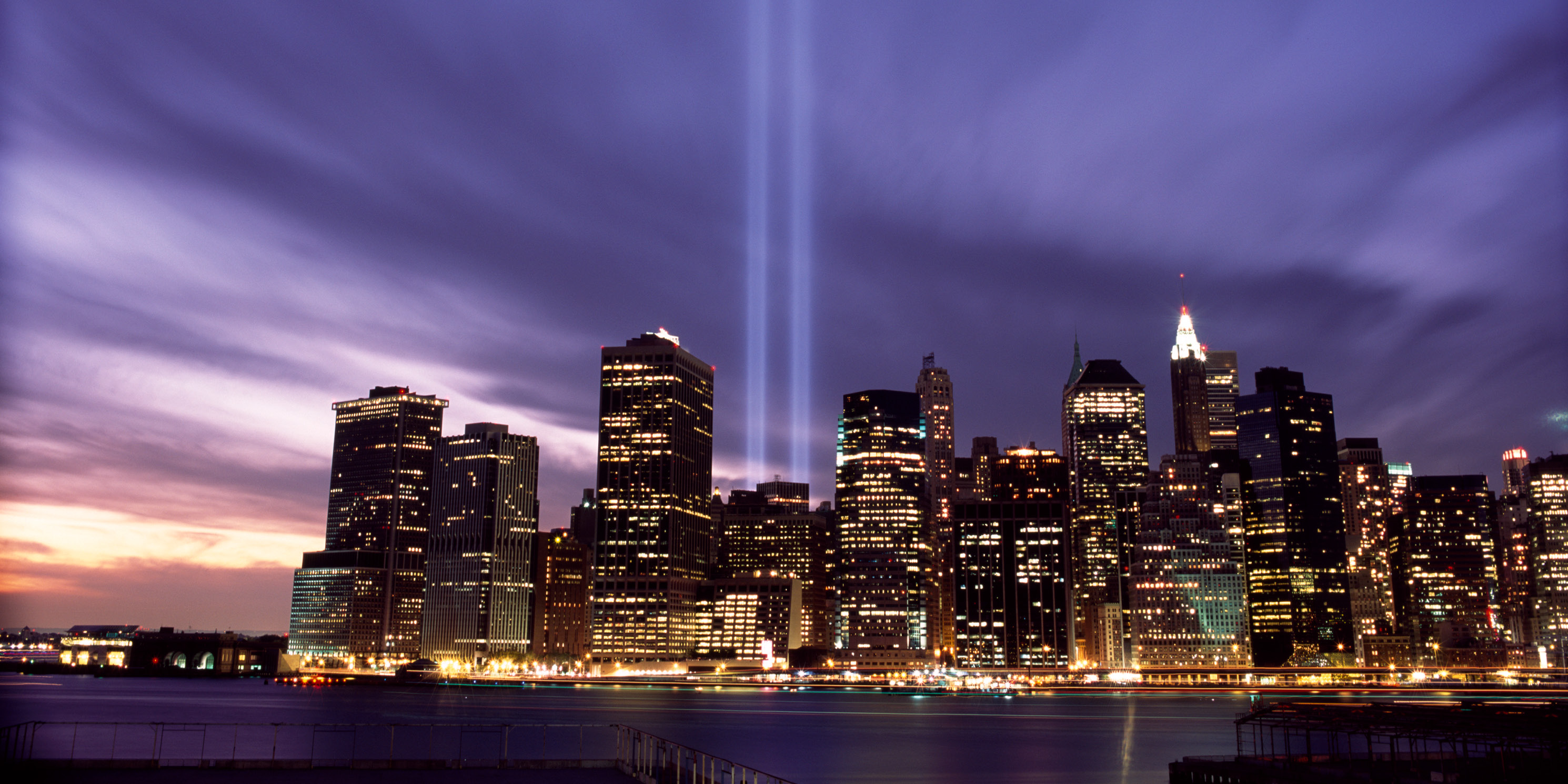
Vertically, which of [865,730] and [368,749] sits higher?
[368,749]

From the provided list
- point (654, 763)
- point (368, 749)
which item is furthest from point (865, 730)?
point (654, 763)

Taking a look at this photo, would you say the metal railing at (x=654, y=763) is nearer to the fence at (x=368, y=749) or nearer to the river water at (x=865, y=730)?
the fence at (x=368, y=749)

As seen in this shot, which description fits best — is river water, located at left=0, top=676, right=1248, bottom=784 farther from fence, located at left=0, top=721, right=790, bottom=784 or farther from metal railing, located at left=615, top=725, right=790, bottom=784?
metal railing, located at left=615, top=725, right=790, bottom=784

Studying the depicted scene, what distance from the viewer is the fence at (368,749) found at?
47.0m

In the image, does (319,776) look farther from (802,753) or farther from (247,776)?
(802,753)

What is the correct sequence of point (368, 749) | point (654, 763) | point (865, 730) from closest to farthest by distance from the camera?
point (654, 763)
point (368, 749)
point (865, 730)

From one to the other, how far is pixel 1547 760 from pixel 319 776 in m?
63.9

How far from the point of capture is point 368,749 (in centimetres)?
10494

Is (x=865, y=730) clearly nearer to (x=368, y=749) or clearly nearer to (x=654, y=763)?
(x=368, y=749)

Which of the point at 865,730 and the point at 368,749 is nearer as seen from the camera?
the point at 368,749

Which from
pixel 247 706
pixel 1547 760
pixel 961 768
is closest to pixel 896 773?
pixel 961 768

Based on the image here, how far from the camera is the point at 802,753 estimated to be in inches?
4500

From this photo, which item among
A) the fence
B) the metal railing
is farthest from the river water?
the metal railing

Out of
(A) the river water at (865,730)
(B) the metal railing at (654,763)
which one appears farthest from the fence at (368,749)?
(A) the river water at (865,730)
